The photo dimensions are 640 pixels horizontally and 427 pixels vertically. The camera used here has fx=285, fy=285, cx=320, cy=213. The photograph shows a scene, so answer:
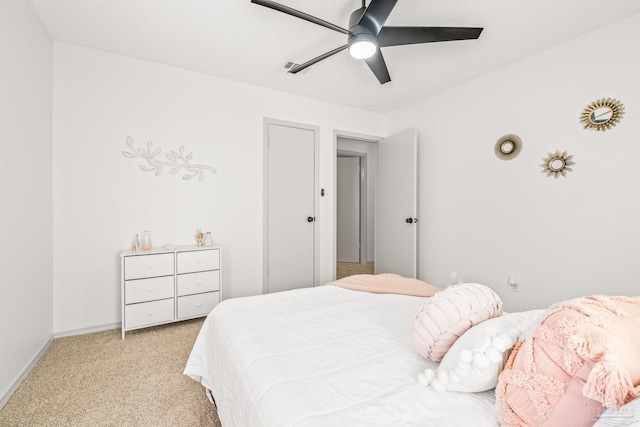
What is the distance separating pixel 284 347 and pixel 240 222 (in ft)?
7.74

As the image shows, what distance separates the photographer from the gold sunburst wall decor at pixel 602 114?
7.20ft

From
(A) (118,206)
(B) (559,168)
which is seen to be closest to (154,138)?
(A) (118,206)

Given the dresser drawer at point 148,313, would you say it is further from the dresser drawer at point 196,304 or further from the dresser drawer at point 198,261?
the dresser drawer at point 198,261

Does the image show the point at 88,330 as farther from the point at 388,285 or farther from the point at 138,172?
the point at 388,285

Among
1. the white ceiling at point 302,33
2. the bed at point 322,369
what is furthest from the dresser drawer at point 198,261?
the white ceiling at point 302,33

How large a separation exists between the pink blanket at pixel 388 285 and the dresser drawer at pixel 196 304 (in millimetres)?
1465

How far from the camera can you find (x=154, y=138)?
2.89 meters

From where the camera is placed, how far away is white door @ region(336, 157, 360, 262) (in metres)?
5.73

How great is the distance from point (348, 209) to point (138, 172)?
153 inches

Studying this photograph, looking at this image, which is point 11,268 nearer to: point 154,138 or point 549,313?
point 154,138

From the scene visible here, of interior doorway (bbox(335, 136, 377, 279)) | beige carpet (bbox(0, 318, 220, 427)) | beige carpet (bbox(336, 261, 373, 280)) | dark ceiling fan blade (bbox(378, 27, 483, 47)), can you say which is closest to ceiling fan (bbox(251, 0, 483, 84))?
dark ceiling fan blade (bbox(378, 27, 483, 47))

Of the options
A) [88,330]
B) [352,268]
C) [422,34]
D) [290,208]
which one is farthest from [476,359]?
[352,268]

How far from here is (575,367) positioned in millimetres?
660

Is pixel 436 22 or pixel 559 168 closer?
pixel 436 22
